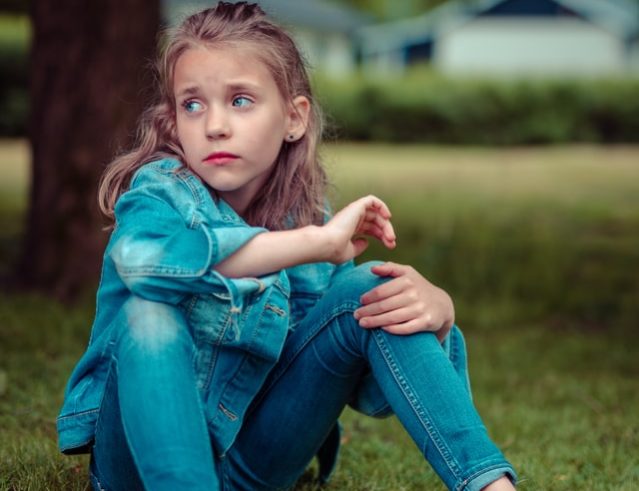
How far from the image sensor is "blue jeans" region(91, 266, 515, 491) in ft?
6.57

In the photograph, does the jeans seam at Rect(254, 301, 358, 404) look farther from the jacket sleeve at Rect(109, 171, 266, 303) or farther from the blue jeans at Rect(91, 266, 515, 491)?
the jacket sleeve at Rect(109, 171, 266, 303)

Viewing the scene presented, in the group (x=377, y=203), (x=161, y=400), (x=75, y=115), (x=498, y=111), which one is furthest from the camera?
(x=498, y=111)

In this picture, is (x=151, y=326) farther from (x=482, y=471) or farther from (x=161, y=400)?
(x=482, y=471)

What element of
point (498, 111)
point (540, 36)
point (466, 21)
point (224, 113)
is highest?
point (224, 113)

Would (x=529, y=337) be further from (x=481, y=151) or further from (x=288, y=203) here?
(x=481, y=151)

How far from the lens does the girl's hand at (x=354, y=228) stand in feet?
7.17

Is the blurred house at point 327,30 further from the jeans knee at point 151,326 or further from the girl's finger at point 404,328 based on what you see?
the jeans knee at point 151,326

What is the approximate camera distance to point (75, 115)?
540cm

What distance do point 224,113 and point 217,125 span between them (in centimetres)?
4

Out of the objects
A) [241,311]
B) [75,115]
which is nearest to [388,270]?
[241,311]

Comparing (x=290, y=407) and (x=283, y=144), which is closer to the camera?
(x=290, y=407)

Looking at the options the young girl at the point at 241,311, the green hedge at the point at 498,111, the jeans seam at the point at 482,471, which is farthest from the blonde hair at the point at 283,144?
the green hedge at the point at 498,111

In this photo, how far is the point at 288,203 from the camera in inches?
98.7

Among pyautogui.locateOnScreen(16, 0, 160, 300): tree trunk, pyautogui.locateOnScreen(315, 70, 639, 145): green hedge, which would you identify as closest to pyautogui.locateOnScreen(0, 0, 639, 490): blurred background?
pyautogui.locateOnScreen(16, 0, 160, 300): tree trunk
